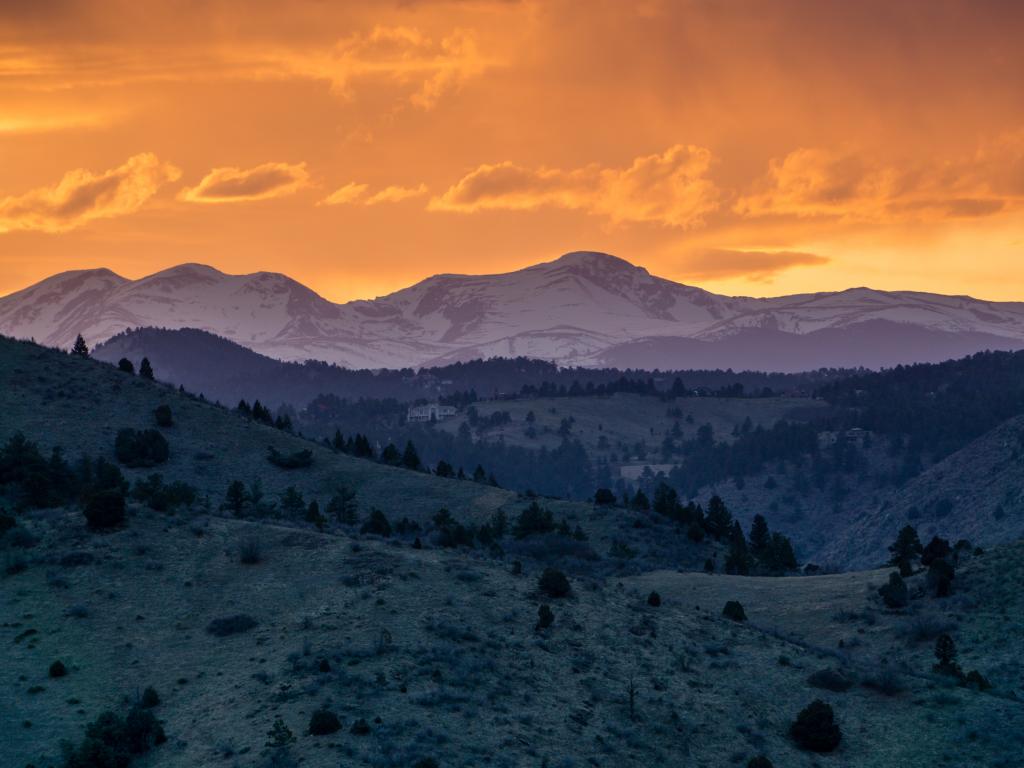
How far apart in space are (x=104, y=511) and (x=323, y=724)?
31.4 m

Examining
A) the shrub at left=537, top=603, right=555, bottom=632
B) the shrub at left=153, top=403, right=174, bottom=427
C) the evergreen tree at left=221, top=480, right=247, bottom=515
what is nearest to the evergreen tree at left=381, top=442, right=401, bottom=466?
the shrub at left=153, top=403, right=174, bottom=427

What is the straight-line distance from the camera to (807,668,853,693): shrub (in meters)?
59.1

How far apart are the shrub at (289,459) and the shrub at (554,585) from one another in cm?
6866

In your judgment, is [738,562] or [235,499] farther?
[738,562]

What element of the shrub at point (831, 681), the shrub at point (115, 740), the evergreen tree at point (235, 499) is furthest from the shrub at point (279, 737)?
the evergreen tree at point (235, 499)

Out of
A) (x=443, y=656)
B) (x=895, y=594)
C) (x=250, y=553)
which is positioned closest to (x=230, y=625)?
(x=250, y=553)

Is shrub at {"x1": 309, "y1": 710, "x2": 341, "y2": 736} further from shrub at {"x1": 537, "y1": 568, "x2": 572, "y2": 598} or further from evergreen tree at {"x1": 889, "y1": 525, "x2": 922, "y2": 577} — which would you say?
evergreen tree at {"x1": 889, "y1": 525, "x2": 922, "y2": 577}

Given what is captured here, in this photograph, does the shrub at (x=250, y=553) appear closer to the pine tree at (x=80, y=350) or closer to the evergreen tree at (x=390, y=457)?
the evergreen tree at (x=390, y=457)

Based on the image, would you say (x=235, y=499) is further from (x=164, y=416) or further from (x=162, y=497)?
(x=164, y=416)

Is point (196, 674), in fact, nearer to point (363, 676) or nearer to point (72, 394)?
point (363, 676)

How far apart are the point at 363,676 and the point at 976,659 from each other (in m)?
41.4

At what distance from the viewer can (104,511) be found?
6994 cm

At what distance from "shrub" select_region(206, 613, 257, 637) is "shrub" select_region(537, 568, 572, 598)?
1855 cm

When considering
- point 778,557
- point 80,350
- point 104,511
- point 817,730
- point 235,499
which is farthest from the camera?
point 80,350
